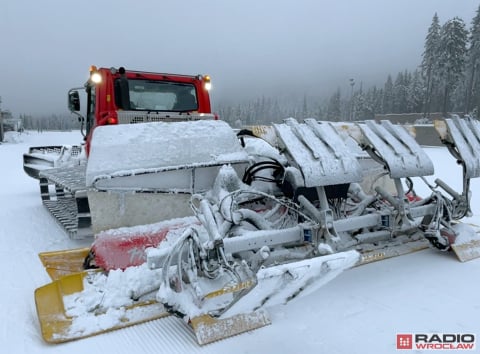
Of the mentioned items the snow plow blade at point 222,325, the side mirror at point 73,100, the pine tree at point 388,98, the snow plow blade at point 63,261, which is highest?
the pine tree at point 388,98

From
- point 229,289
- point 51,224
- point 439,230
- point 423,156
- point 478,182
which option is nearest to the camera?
point 229,289

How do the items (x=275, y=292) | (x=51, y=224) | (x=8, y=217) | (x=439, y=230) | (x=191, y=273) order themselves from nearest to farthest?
(x=275, y=292) → (x=191, y=273) → (x=439, y=230) → (x=51, y=224) → (x=8, y=217)

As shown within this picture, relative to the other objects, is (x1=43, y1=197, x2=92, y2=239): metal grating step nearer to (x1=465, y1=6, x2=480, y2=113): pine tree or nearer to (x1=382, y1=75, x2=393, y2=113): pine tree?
(x1=465, y1=6, x2=480, y2=113): pine tree

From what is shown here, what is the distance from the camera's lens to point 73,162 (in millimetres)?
6438

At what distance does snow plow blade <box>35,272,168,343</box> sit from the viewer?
2600 millimetres

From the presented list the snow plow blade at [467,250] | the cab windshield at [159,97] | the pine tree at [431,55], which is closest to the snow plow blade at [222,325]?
the snow plow blade at [467,250]

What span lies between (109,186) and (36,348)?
1.35 metres

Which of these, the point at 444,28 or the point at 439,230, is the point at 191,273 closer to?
the point at 439,230

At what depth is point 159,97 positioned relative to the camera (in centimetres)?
541

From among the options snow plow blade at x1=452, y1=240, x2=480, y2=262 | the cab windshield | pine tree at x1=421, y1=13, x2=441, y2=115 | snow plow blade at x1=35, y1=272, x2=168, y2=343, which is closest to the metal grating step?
snow plow blade at x1=35, y1=272, x2=168, y2=343

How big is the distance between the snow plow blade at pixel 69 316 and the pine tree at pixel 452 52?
4790cm

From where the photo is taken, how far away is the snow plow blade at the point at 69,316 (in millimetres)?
2600

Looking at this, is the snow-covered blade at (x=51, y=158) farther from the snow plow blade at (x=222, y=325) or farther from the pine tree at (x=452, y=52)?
the pine tree at (x=452, y=52)

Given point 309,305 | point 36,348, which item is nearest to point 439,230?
point 309,305
